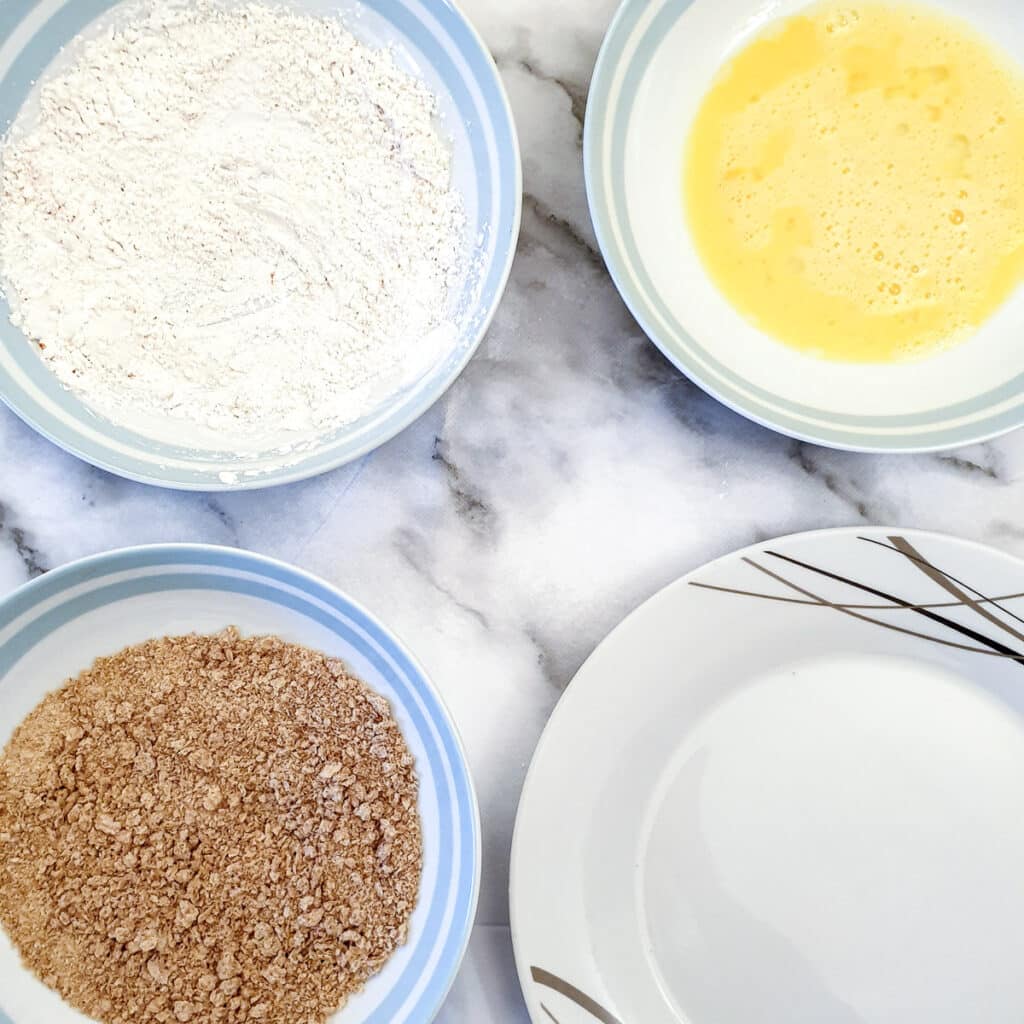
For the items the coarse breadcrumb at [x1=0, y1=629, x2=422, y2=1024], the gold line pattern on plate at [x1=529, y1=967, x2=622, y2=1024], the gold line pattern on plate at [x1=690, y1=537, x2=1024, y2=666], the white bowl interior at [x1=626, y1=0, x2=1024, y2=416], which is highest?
the white bowl interior at [x1=626, y1=0, x2=1024, y2=416]

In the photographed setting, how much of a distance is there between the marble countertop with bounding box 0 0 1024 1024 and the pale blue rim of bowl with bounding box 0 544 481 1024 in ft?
0.17

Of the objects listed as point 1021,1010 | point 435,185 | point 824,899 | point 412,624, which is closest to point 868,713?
point 824,899

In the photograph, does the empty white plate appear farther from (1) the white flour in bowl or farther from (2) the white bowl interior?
(1) the white flour in bowl

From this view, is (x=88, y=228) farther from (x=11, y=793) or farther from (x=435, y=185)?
(x=11, y=793)

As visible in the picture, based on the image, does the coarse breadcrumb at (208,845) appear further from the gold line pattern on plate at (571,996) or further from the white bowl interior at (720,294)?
the white bowl interior at (720,294)

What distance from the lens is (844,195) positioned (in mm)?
743

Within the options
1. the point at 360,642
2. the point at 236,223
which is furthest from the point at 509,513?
the point at 236,223

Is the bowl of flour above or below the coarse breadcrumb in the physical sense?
above

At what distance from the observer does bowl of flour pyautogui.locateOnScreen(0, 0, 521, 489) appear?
2.32 feet

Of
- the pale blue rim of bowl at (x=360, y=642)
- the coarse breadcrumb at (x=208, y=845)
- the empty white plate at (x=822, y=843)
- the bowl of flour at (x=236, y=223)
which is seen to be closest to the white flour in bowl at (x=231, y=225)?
the bowl of flour at (x=236, y=223)

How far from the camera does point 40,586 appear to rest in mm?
688

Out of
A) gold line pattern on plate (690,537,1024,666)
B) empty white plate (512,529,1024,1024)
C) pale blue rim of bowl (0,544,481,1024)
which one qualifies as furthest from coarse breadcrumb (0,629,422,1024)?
gold line pattern on plate (690,537,1024,666)

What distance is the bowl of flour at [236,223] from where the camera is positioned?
27.8 inches

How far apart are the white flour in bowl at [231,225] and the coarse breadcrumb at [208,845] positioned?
0.75ft
